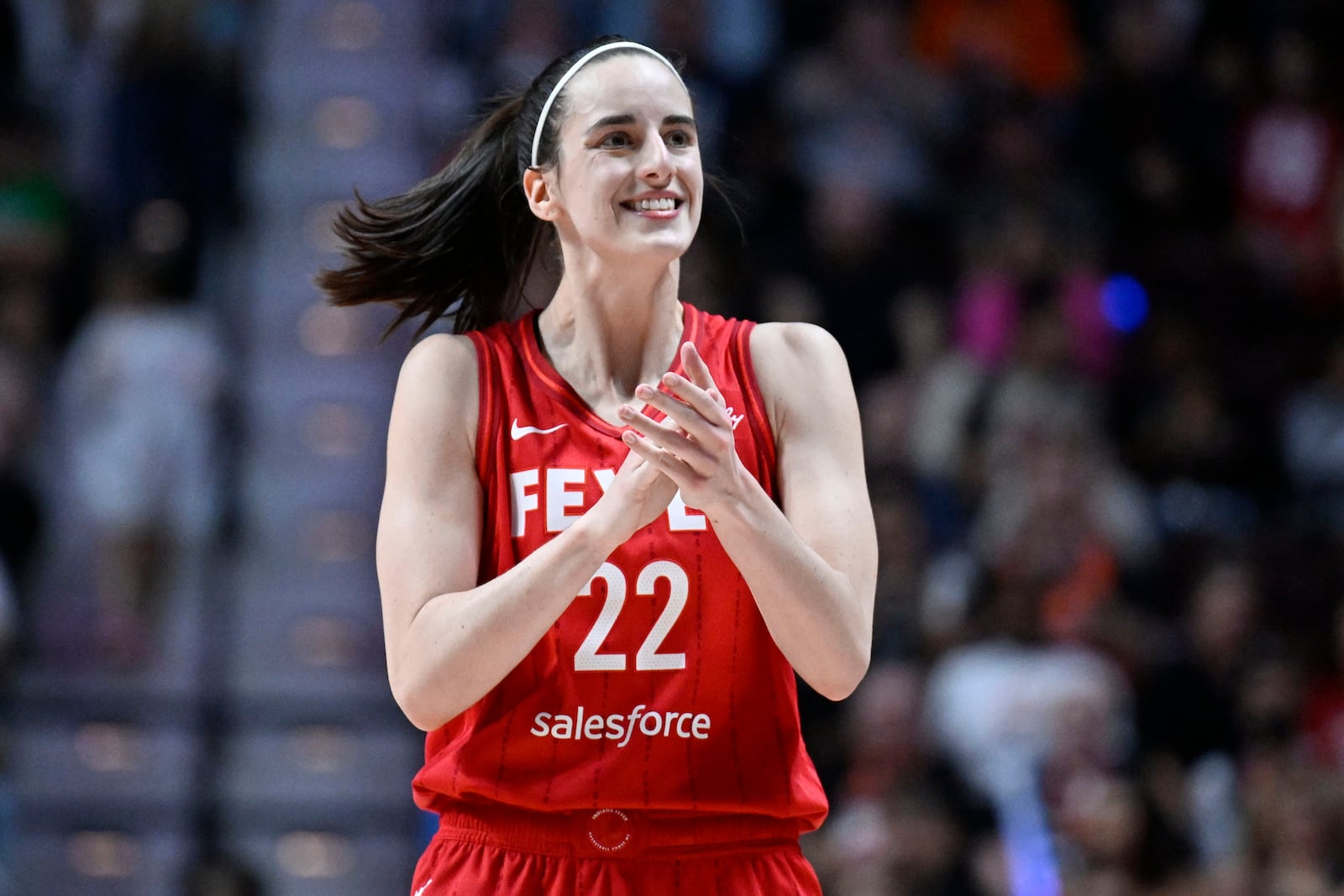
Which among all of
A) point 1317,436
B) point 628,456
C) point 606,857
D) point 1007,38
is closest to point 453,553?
point 628,456

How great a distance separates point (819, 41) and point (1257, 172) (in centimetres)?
228

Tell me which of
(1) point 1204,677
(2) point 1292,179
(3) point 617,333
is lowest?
(1) point 1204,677

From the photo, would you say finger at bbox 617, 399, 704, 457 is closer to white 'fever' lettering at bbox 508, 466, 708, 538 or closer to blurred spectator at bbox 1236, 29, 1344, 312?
white 'fever' lettering at bbox 508, 466, 708, 538

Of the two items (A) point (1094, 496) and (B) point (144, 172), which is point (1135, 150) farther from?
(B) point (144, 172)

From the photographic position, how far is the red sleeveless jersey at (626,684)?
3.05m

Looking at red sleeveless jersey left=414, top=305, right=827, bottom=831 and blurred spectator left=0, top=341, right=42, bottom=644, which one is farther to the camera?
blurred spectator left=0, top=341, right=42, bottom=644

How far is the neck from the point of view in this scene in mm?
3283

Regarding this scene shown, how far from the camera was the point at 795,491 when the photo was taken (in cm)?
315

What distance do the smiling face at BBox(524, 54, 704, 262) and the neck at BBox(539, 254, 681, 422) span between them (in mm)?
91

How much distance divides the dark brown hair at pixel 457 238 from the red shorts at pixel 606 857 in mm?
965

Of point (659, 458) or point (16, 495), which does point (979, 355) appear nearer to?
point (16, 495)

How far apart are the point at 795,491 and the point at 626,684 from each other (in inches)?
17.2

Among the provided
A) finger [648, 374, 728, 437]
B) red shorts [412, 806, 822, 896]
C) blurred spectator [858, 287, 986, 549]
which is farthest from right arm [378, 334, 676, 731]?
blurred spectator [858, 287, 986, 549]

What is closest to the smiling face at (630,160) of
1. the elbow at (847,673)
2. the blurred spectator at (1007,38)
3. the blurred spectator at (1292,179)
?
the elbow at (847,673)
